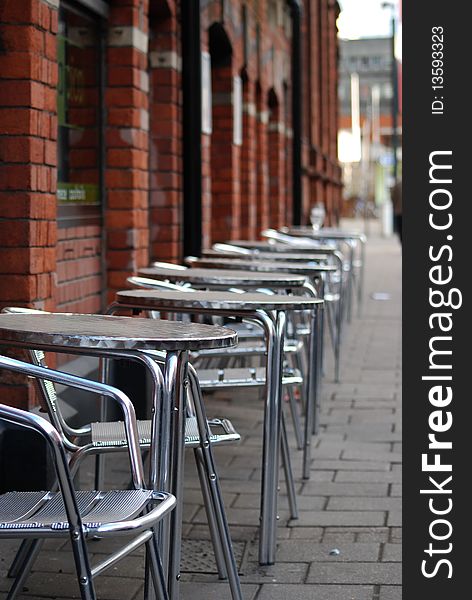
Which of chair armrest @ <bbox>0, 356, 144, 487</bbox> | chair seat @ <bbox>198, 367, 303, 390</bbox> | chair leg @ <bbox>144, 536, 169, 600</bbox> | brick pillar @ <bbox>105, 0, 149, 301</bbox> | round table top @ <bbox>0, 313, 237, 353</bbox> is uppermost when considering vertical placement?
brick pillar @ <bbox>105, 0, 149, 301</bbox>

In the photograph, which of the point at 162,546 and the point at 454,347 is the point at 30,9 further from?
the point at 454,347

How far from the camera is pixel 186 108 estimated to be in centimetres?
799

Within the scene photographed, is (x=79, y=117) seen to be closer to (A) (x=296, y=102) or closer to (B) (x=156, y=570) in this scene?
(B) (x=156, y=570)

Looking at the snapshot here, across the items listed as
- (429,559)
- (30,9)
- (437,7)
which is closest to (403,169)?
(437,7)

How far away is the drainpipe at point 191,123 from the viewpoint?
7973 mm

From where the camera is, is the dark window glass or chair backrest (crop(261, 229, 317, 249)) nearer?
the dark window glass

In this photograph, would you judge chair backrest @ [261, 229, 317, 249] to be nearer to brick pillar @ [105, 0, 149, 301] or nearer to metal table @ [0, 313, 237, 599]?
brick pillar @ [105, 0, 149, 301]

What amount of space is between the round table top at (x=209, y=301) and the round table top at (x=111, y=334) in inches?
25.6

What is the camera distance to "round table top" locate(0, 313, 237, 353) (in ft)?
9.95

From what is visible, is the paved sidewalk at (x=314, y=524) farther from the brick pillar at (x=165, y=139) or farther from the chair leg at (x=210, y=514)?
the brick pillar at (x=165, y=139)

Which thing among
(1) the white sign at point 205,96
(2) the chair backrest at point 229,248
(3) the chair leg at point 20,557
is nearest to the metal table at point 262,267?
(2) the chair backrest at point 229,248

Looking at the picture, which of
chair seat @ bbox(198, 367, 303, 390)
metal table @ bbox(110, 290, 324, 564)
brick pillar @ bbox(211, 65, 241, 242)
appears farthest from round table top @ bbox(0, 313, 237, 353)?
brick pillar @ bbox(211, 65, 241, 242)

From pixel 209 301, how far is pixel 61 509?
132 cm

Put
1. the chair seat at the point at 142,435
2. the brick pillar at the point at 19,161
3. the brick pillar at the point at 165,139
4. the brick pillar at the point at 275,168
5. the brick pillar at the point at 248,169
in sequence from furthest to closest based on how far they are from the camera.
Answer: the brick pillar at the point at 275,168, the brick pillar at the point at 248,169, the brick pillar at the point at 165,139, the brick pillar at the point at 19,161, the chair seat at the point at 142,435
